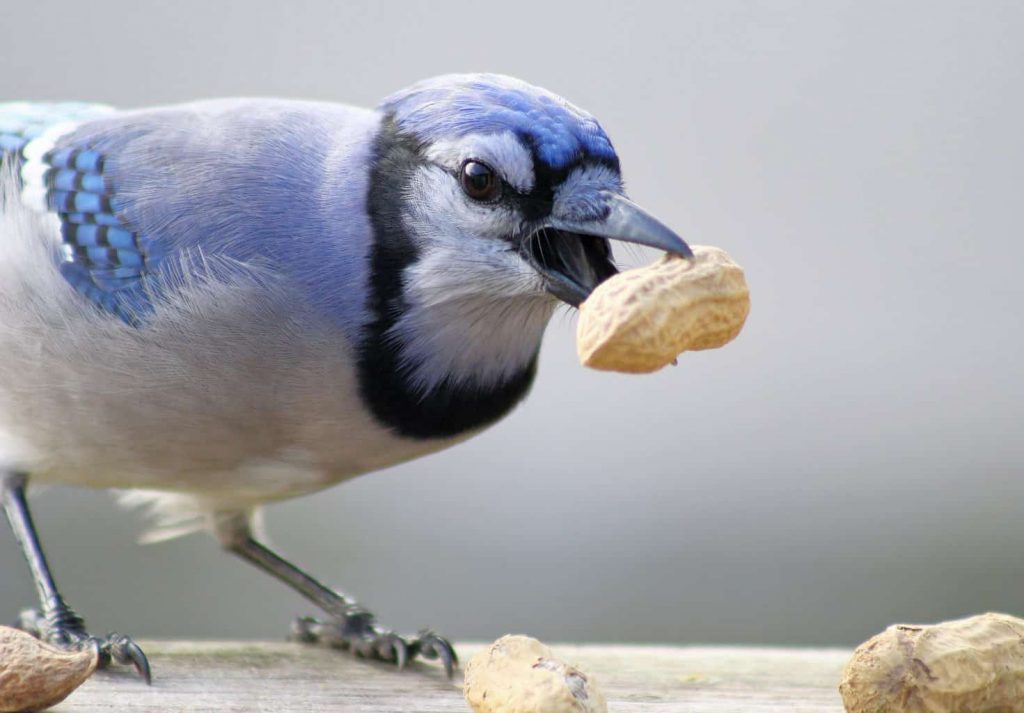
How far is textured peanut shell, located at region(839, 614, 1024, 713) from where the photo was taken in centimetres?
171

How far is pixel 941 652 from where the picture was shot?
1.73m

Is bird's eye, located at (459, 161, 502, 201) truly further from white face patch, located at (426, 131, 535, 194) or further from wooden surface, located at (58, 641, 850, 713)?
wooden surface, located at (58, 641, 850, 713)

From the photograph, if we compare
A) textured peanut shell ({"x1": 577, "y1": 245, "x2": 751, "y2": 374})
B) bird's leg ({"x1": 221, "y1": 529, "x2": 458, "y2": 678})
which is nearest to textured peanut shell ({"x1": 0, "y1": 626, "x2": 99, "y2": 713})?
bird's leg ({"x1": 221, "y1": 529, "x2": 458, "y2": 678})

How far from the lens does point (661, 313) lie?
1.76m

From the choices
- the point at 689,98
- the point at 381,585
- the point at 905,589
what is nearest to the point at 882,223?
the point at 689,98

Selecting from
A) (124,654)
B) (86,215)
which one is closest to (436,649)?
(124,654)

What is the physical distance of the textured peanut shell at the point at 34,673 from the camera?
5.70 feet

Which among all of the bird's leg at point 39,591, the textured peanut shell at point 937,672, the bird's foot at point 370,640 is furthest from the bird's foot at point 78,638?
the textured peanut shell at point 937,672

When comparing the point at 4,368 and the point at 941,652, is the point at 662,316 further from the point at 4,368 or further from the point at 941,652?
the point at 4,368

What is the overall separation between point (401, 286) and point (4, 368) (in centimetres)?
59

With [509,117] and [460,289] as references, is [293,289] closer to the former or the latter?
[460,289]

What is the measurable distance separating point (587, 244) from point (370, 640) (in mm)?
674

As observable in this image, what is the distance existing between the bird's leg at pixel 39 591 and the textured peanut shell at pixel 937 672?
100 centimetres

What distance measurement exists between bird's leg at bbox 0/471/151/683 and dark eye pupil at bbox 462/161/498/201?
2.51ft
